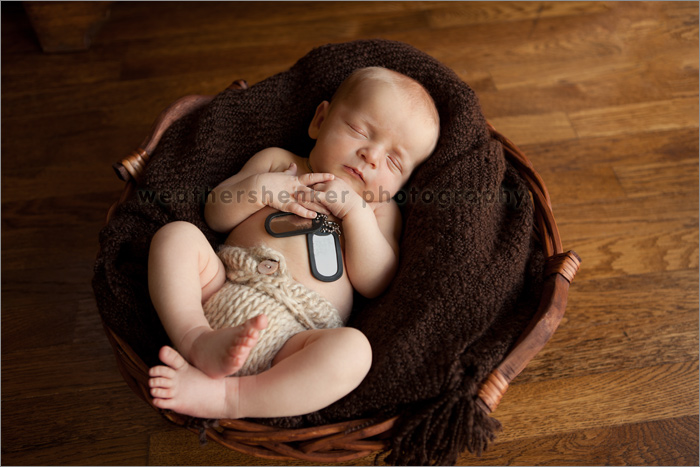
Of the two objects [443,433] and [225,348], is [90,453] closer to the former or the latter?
[225,348]

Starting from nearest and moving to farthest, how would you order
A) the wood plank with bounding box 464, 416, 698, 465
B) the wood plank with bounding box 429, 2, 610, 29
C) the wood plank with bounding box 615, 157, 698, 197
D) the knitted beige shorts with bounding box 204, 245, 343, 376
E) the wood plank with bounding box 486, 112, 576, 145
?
1. the knitted beige shorts with bounding box 204, 245, 343, 376
2. the wood plank with bounding box 464, 416, 698, 465
3. the wood plank with bounding box 615, 157, 698, 197
4. the wood plank with bounding box 486, 112, 576, 145
5. the wood plank with bounding box 429, 2, 610, 29

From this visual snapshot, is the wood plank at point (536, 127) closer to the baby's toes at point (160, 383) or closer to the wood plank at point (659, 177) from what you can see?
the wood plank at point (659, 177)

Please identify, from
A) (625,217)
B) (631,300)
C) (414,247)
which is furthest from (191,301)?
(625,217)

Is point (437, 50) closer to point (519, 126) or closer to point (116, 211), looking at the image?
point (519, 126)

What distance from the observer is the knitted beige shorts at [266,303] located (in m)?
1.01

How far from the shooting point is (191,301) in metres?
0.99

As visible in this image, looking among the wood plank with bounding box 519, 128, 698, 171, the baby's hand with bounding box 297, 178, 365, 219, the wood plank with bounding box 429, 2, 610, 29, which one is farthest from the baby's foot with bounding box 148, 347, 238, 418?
the wood plank with bounding box 429, 2, 610, 29

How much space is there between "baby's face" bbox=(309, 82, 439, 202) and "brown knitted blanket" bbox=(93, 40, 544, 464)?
0.25ft

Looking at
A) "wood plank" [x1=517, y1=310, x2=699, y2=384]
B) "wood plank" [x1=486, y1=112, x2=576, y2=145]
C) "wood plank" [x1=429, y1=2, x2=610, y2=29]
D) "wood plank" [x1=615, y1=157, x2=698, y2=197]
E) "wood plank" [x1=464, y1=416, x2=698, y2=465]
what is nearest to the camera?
"wood plank" [x1=464, y1=416, x2=698, y2=465]

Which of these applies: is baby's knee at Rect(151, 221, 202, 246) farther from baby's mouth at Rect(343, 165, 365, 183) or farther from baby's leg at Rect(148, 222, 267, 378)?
baby's mouth at Rect(343, 165, 365, 183)

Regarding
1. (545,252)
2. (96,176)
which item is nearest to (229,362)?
(545,252)

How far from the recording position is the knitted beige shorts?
3.33ft

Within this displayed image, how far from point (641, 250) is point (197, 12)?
170cm

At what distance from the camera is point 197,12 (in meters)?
2.14
